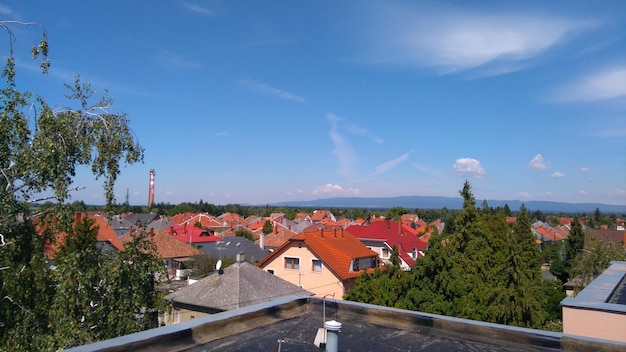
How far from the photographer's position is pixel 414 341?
487cm

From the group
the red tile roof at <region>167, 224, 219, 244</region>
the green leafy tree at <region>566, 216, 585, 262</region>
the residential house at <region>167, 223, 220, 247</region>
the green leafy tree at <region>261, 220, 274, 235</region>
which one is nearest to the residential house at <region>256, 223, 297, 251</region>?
the residential house at <region>167, 223, 220, 247</region>

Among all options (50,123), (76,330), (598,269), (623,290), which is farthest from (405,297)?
(50,123)

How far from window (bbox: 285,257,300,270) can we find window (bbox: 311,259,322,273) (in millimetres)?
1086

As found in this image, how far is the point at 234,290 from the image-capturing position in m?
15.5

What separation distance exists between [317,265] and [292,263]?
186 cm

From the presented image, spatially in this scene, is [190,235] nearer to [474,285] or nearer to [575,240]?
[474,285]

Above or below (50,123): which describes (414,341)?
below

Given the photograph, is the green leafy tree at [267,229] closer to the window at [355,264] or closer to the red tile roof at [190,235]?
the red tile roof at [190,235]

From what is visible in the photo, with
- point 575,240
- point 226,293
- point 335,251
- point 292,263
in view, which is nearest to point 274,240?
point 292,263

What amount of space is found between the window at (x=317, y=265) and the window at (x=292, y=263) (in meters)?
1.09

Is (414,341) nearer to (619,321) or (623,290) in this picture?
(619,321)

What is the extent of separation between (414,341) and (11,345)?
674cm

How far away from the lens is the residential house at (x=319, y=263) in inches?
Result: 1046

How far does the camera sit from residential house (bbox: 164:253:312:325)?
50.1ft
